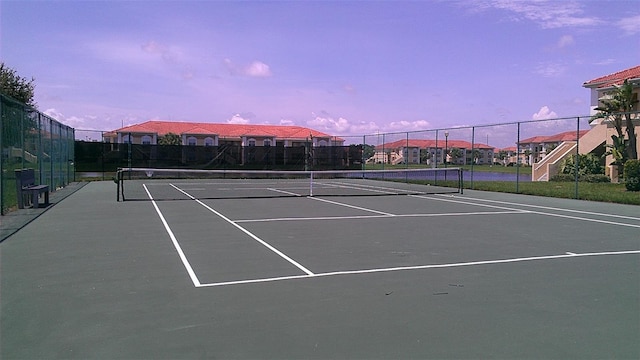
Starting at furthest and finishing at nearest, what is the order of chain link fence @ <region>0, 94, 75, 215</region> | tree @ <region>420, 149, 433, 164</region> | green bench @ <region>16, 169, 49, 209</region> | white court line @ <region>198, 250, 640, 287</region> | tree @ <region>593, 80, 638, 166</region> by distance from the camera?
tree @ <region>420, 149, 433, 164</region>
tree @ <region>593, 80, 638, 166</region>
green bench @ <region>16, 169, 49, 209</region>
chain link fence @ <region>0, 94, 75, 215</region>
white court line @ <region>198, 250, 640, 287</region>

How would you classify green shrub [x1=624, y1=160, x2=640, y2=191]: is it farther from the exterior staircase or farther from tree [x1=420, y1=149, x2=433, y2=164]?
tree [x1=420, y1=149, x2=433, y2=164]

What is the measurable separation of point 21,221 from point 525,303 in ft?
34.4

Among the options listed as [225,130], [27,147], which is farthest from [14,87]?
[225,130]

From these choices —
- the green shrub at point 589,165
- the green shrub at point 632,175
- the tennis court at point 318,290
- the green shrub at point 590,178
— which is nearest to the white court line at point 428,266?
the tennis court at point 318,290

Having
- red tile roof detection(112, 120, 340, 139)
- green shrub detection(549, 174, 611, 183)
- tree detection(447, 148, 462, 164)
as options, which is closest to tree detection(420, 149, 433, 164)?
tree detection(447, 148, 462, 164)

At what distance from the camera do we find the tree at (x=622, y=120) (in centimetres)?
2684

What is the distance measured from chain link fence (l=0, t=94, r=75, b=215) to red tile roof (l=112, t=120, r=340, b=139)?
1911 inches

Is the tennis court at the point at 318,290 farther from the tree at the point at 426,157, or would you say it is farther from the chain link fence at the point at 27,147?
the tree at the point at 426,157

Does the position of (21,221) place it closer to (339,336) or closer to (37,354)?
(37,354)

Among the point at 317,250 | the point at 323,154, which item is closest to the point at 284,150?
the point at 323,154

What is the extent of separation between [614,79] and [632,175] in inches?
631

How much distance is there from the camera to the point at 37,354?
13.0ft

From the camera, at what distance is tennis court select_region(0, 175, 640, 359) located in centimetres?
423

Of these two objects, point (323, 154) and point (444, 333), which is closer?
point (444, 333)
